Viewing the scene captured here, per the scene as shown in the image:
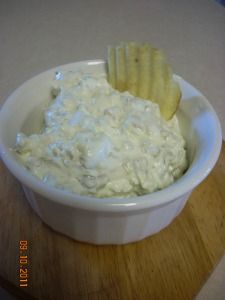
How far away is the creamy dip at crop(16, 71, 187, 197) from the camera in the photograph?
0.75 metres

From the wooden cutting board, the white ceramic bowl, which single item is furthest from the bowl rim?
the wooden cutting board

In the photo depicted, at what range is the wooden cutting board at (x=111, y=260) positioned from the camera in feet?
2.56

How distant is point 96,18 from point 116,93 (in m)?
1.10

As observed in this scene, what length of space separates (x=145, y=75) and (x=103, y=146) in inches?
11.6

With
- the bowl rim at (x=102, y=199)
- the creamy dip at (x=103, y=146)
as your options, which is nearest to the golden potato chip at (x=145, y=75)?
the creamy dip at (x=103, y=146)

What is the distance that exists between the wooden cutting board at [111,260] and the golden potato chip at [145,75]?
31 cm
